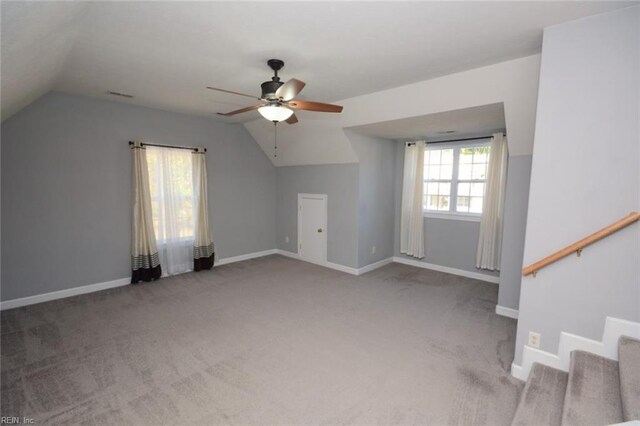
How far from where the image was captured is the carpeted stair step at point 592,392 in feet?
5.28

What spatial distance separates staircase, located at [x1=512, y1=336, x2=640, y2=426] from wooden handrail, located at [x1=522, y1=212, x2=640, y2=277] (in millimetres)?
608

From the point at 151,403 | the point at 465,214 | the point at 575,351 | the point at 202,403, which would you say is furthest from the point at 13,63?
the point at 465,214

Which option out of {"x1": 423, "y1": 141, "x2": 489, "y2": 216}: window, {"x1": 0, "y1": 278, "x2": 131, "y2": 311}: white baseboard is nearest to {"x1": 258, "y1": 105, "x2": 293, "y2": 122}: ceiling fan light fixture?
{"x1": 423, "y1": 141, "x2": 489, "y2": 216}: window

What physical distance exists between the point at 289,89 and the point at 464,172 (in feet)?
12.4

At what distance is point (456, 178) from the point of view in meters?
4.99

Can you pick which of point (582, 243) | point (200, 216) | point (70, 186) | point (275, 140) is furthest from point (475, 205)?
point (70, 186)

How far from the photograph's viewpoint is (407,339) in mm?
2922

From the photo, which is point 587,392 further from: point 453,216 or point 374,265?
point 374,265

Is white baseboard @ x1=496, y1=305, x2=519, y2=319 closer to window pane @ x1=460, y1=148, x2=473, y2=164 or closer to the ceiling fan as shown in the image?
window pane @ x1=460, y1=148, x2=473, y2=164

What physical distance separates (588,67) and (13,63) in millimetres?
3808

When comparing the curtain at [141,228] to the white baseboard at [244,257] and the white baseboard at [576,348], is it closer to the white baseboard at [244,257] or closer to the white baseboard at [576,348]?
the white baseboard at [244,257]

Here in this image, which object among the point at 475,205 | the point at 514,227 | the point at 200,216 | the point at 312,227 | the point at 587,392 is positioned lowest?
the point at 587,392

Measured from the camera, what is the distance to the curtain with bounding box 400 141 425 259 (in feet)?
16.8

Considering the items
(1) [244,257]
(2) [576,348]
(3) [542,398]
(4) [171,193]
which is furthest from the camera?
(1) [244,257]
